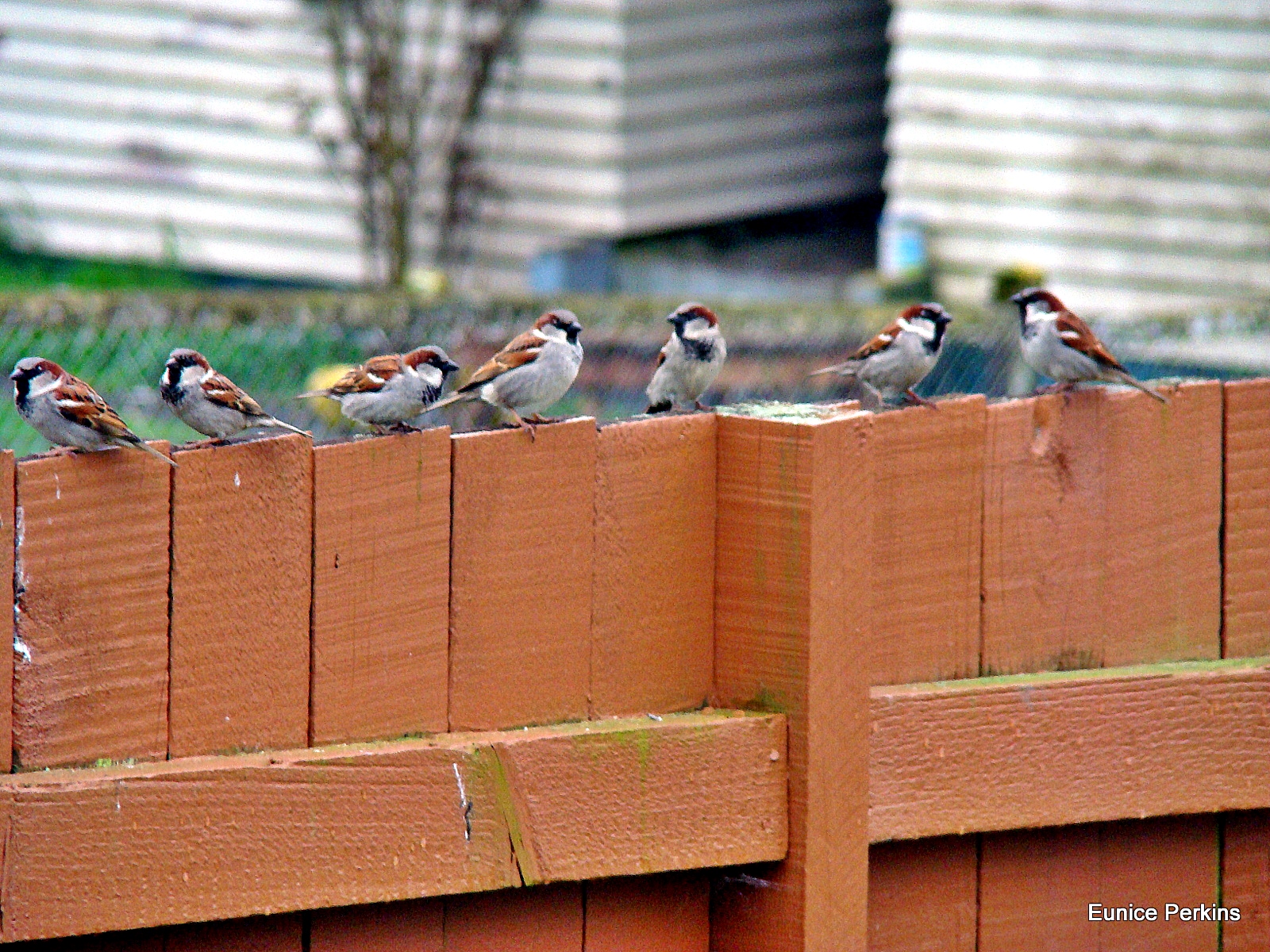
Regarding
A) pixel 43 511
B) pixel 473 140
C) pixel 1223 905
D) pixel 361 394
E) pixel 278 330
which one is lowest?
pixel 1223 905

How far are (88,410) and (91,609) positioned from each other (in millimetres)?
1010

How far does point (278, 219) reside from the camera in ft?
38.1

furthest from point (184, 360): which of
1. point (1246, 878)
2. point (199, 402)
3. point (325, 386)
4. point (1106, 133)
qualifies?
point (1106, 133)

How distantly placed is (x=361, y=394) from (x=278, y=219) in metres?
7.78

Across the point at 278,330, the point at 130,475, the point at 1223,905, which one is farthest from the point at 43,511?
the point at 278,330

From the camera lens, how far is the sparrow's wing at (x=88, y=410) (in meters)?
2.43

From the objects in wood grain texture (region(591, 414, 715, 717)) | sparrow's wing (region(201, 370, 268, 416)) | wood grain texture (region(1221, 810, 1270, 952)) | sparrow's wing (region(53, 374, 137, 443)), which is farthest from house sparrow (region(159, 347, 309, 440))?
wood grain texture (region(1221, 810, 1270, 952))

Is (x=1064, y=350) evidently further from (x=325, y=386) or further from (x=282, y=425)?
(x=325, y=386)

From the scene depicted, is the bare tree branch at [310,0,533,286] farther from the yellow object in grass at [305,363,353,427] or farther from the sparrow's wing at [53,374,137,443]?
the sparrow's wing at [53,374,137,443]

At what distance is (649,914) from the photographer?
2123 mm

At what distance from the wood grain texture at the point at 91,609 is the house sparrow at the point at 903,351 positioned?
10.8 ft

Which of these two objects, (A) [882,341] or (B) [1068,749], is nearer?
(B) [1068,749]

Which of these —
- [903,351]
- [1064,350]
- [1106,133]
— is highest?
[1106,133]

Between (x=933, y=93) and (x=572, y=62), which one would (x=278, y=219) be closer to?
(x=572, y=62)
